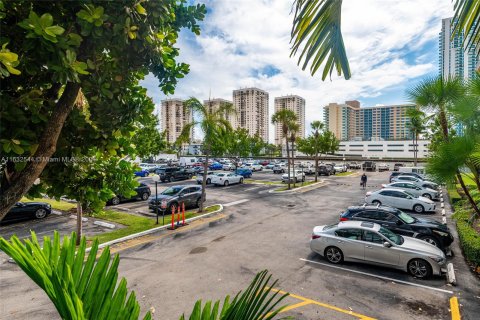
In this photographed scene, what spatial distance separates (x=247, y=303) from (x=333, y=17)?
2.19 meters

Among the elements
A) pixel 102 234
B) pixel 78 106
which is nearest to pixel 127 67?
pixel 78 106

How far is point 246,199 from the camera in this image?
22.5 metres

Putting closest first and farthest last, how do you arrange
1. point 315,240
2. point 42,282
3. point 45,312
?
point 42,282, point 45,312, point 315,240

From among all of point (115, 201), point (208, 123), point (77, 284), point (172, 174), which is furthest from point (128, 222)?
point (172, 174)

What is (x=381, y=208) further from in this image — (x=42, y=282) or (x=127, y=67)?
(x=42, y=282)

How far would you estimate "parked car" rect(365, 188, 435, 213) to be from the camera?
17938 millimetres

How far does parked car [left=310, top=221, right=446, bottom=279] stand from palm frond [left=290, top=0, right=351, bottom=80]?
28.7 ft

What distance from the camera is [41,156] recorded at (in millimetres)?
2697

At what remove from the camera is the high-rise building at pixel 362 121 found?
137 metres

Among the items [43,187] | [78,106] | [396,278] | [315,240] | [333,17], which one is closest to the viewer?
[333,17]

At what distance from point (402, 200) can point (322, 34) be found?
1997 cm

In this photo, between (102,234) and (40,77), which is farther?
(102,234)

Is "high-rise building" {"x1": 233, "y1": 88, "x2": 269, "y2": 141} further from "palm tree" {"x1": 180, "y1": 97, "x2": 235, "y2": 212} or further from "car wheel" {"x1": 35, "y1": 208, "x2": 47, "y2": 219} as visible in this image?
"car wheel" {"x1": 35, "y1": 208, "x2": 47, "y2": 219}

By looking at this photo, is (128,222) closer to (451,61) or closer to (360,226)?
(360,226)
